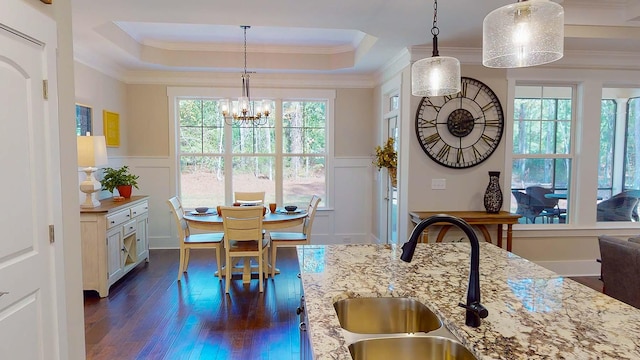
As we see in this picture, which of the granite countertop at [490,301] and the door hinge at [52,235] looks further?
the door hinge at [52,235]

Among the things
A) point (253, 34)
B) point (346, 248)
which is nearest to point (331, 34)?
point (253, 34)

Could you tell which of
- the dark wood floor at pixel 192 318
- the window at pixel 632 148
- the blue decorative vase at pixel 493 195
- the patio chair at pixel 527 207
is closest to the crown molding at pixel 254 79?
the blue decorative vase at pixel 493 195

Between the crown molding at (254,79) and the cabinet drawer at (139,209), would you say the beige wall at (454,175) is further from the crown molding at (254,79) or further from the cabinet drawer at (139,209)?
the cabinet drawer at (139,209)

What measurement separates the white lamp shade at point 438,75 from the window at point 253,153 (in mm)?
3926

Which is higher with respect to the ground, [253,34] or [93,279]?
[253,34]

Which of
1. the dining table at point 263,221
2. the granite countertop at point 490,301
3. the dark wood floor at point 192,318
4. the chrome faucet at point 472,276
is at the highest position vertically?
the chrome faucet at point 472,276

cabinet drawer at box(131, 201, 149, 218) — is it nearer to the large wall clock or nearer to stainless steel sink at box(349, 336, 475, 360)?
the large wall clock

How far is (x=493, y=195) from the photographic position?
3992 mm

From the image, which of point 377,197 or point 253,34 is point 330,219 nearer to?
point 377,197

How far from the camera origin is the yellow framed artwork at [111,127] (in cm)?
484

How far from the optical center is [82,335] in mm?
2281

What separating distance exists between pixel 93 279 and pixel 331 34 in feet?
12.6

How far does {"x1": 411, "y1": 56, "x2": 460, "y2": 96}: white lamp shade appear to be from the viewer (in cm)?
191

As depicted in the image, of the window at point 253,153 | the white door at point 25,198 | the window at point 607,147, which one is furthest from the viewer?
the window at point 253,153
